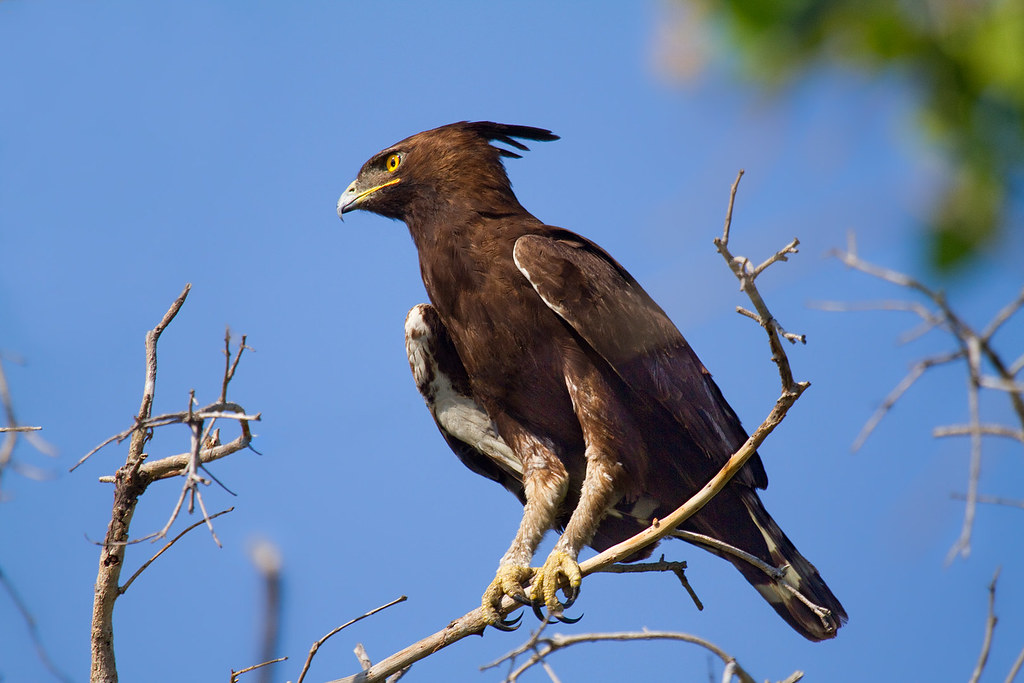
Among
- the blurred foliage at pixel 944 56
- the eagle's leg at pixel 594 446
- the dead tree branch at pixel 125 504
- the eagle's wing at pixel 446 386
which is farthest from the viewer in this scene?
the eagle's wing at pixel 446 386

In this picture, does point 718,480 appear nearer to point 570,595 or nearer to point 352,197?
point 570,595

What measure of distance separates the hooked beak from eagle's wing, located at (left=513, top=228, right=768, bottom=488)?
1.33 metres

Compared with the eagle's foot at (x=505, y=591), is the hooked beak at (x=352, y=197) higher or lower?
higher

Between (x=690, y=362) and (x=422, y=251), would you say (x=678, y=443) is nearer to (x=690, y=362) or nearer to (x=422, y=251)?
(x=690, y=362)

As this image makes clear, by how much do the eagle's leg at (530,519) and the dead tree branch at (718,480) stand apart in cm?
22

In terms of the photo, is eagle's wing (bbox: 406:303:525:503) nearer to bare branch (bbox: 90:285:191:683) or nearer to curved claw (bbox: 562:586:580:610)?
curved claw (bbox: 562:586:580:610)

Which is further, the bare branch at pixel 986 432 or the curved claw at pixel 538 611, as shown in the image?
the curved claw at pixel 538 611

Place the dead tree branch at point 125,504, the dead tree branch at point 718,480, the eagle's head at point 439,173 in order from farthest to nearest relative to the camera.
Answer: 1. the eagle's head at point 439,173
2. the dead tree branch at point 125,504
3. the dead tree branch at point 718,480

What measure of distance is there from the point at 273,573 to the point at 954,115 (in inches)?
137

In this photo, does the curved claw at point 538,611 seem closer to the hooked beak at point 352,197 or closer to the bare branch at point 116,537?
the bare branch at point 116,537

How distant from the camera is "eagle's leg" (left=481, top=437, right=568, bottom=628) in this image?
13.3 ft

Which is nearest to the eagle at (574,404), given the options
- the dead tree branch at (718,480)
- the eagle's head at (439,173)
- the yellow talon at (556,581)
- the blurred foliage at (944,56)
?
the yellow talon at (556,581)

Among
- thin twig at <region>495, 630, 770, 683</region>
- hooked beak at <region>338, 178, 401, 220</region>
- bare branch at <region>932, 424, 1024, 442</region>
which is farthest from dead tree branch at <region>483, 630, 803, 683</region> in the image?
hooked beak at <region>338, 178, 401, 220</region>

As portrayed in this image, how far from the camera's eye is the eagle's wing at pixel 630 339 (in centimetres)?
420
